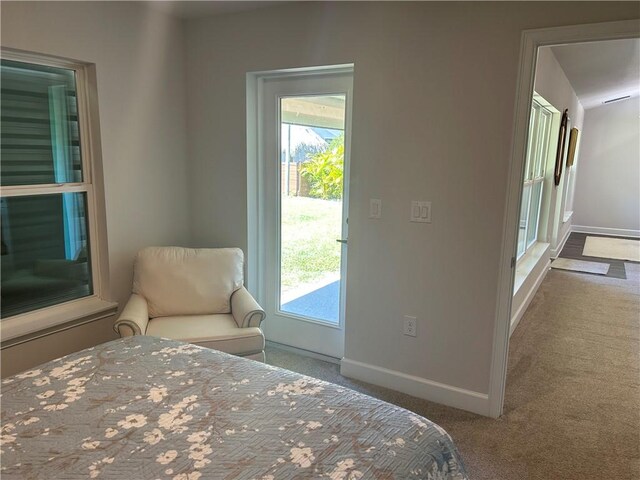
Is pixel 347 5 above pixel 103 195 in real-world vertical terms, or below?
above

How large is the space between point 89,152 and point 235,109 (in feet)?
3.27

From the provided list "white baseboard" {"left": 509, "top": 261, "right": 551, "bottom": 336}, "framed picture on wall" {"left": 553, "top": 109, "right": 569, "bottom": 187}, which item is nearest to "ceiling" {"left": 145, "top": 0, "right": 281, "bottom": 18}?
"white baseboard" {"left": 509, "top": 261, "right": 551, "bottom": 336}

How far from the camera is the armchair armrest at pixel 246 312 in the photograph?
275 cm

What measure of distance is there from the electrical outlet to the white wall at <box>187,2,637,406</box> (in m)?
0.03

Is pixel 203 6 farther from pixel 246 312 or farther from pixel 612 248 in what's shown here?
pixel 612 248

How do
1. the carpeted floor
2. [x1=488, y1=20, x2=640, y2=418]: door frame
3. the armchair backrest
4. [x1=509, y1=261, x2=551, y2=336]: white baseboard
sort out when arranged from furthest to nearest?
[x1=509, y1=261, x2=551, y2=336]: white baseboard → the armchair backrest → the carpeted floor → [x1=488, y1=20, x2=640, y2=418]: door frame

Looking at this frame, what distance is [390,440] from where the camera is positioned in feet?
4.43

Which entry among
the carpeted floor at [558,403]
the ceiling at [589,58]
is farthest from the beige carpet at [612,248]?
the carpeted floor at [558,403]

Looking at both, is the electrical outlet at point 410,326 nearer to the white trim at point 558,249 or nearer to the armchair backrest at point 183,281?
the armchair backrest at point 183,281

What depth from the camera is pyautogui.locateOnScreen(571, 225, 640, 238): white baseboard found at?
8.62m

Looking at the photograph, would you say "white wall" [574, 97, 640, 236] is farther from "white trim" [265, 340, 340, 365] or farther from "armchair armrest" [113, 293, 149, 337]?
"armchair armrest" [113, 293, 149, 337]

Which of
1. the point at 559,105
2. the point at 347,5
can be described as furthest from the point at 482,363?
the point at 559,105

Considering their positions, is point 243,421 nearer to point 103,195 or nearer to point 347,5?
point 103,195

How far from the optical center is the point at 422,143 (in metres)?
2.61
